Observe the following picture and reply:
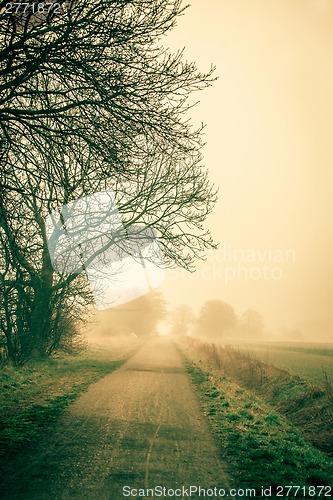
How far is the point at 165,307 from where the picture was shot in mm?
65625

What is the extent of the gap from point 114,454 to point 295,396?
8.27 meters

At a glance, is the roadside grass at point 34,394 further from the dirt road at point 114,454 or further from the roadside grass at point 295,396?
the roadside grass at point 295,396

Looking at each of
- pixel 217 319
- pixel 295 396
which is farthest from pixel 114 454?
pixel 217 319

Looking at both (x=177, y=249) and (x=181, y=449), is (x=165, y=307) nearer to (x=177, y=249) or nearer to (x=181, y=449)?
(x=177, y=249)

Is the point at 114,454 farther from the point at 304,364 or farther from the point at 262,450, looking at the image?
the point at 304,364

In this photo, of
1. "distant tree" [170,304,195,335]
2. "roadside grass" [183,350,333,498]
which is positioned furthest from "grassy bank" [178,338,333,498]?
"distant tree" [170,304,195,335]

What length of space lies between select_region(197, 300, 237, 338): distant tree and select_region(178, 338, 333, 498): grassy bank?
358 ft

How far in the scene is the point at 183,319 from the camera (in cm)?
14300

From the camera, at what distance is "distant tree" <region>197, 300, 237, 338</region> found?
381ft

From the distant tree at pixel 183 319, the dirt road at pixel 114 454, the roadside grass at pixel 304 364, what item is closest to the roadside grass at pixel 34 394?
the dirt road at pixel 114 454

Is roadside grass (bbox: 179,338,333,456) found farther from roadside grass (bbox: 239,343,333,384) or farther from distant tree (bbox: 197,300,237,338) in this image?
distant tree (bbox: 197,300,237,338)

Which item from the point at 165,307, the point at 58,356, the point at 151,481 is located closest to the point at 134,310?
the point at 165,307

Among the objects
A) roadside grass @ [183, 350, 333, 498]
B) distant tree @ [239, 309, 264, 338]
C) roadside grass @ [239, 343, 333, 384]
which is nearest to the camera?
roadside grass @ [183, 350, 333, 498]

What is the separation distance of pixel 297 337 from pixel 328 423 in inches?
4992
